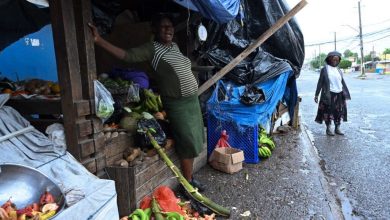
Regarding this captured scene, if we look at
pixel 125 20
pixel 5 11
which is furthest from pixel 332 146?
pixel 5 11

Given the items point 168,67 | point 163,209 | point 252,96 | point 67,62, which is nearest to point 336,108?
point 252,96

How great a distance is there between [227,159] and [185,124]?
125 centimetres

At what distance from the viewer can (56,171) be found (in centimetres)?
265

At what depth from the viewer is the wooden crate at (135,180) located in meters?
3.32

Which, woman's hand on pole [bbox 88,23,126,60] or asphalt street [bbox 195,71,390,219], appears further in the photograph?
asphalt street [bbox 195,71,390,219]

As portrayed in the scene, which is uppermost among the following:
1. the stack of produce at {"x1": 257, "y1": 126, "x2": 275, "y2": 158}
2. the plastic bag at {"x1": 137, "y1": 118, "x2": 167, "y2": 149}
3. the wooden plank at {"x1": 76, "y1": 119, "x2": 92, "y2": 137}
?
the wooden plank at {"x1": 76, "y1": 119, "x2": 92, "y2": 137}

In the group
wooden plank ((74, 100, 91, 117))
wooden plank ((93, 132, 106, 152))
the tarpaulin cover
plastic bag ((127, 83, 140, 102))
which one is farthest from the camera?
plastic bag ((127, 83, 140, 102))

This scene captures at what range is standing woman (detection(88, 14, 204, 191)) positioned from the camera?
3670 millimetres

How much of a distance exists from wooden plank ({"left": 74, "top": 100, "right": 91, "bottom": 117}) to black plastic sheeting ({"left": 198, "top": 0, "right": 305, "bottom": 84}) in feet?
11.2

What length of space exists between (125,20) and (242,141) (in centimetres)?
297

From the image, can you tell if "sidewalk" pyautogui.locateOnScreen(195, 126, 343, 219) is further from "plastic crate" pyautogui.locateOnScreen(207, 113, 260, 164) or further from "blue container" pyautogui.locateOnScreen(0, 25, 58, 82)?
"blue container" pyautogui.locateOnScreen(0, 25, 58, 82)

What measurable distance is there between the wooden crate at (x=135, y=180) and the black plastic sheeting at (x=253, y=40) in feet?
9.40

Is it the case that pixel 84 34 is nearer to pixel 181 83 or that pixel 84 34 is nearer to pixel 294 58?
pixel 181 83

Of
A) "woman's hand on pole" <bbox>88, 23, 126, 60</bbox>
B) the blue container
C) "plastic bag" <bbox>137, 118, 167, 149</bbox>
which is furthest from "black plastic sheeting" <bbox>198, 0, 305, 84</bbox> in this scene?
"woman's hand on pole" <bbox>88, 23, 126, 60</bbox>
